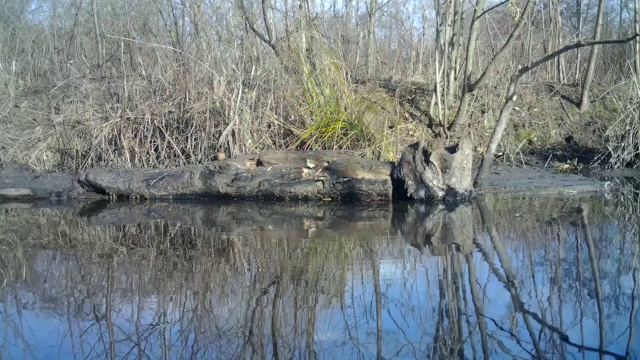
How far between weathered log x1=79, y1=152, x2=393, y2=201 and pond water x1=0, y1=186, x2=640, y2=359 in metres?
1.37

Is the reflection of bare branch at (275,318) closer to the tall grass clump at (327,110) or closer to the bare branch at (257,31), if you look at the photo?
the tall grass clump at (327,110)

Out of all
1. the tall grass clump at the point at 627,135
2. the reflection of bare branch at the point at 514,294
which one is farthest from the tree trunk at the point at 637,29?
the reflection of bare branch at the point at 514,294

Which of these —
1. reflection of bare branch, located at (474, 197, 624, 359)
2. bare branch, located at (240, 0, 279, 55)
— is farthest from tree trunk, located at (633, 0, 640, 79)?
reflection of bare branch, located at (474, 197, 624, 359)

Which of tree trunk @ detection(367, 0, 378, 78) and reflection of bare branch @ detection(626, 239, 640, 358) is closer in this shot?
reflection of bare branch @ detection(626, 239, 640, 358)

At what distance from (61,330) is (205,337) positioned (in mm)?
959

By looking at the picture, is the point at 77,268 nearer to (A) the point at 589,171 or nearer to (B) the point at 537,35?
(A) the point at 589,171

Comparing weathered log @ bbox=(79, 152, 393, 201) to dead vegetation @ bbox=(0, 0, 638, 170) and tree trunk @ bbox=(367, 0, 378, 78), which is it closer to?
dead vegetation @ bbox=(0, 0, 638, 170)

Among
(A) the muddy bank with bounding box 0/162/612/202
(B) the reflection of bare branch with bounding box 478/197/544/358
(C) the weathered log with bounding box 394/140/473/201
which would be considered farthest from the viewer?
(A) the muddy bank with bounding box 0/162/612/202

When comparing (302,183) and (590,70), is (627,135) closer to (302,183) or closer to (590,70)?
(590,70)

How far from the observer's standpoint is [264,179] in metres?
9.89

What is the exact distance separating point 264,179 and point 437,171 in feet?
8.02

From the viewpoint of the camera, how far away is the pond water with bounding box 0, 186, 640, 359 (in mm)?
4027

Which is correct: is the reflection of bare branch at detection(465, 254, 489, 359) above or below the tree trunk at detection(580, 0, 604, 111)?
below

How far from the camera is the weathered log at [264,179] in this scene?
9.63 meters
